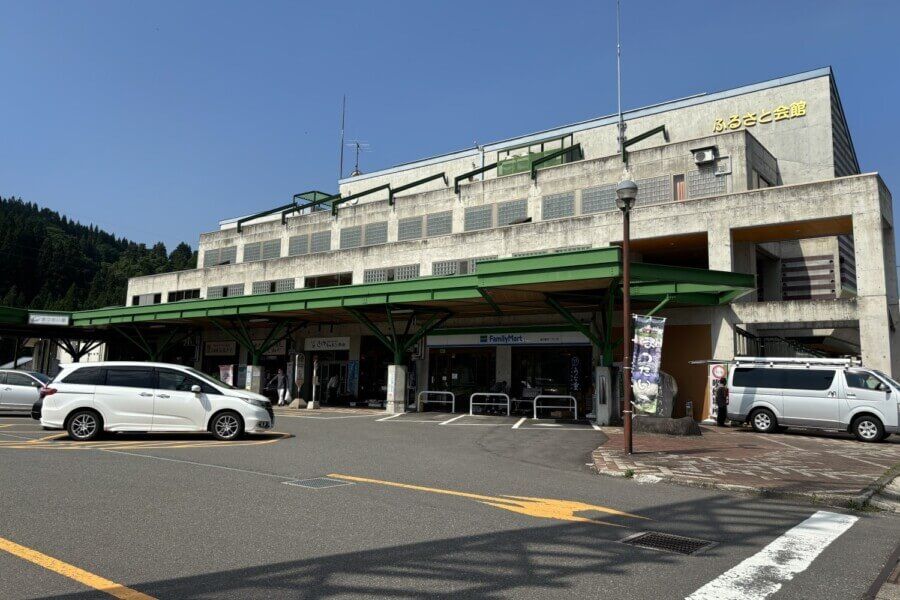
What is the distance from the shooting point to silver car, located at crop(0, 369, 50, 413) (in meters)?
19.9

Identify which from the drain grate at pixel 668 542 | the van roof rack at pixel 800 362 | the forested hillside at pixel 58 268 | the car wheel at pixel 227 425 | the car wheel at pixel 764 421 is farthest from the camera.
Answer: the forested hillside at pixel 58 268

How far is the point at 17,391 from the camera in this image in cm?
2002

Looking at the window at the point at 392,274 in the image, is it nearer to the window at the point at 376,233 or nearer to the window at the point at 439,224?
the window at the point at 376,233

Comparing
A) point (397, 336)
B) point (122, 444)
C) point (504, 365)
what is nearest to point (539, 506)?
point (122, 444)

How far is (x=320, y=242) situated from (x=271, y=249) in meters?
4.47

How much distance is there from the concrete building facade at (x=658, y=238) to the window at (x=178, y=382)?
1369 centimetres

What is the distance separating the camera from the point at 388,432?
16.9m

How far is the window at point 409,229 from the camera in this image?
3494 centimetres

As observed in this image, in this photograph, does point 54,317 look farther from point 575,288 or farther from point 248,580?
point 248,580

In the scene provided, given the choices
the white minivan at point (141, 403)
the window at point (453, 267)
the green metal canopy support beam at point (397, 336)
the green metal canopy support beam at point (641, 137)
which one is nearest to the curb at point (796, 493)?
the white minivan at point (141, 403)

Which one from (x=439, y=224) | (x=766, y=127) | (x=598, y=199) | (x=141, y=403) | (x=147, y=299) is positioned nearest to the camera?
(x=141, y=403)

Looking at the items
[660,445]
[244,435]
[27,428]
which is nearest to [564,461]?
[660,445]

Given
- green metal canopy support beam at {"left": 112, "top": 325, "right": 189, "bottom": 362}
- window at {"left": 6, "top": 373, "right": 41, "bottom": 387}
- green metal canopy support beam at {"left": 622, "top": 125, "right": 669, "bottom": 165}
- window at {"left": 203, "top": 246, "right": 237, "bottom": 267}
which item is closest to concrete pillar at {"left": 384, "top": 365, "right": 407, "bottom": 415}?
window at {"left": 6, "top": 373, "right": 41, "bottom": 387}

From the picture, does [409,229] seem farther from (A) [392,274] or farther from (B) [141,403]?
(B) [141,403]
